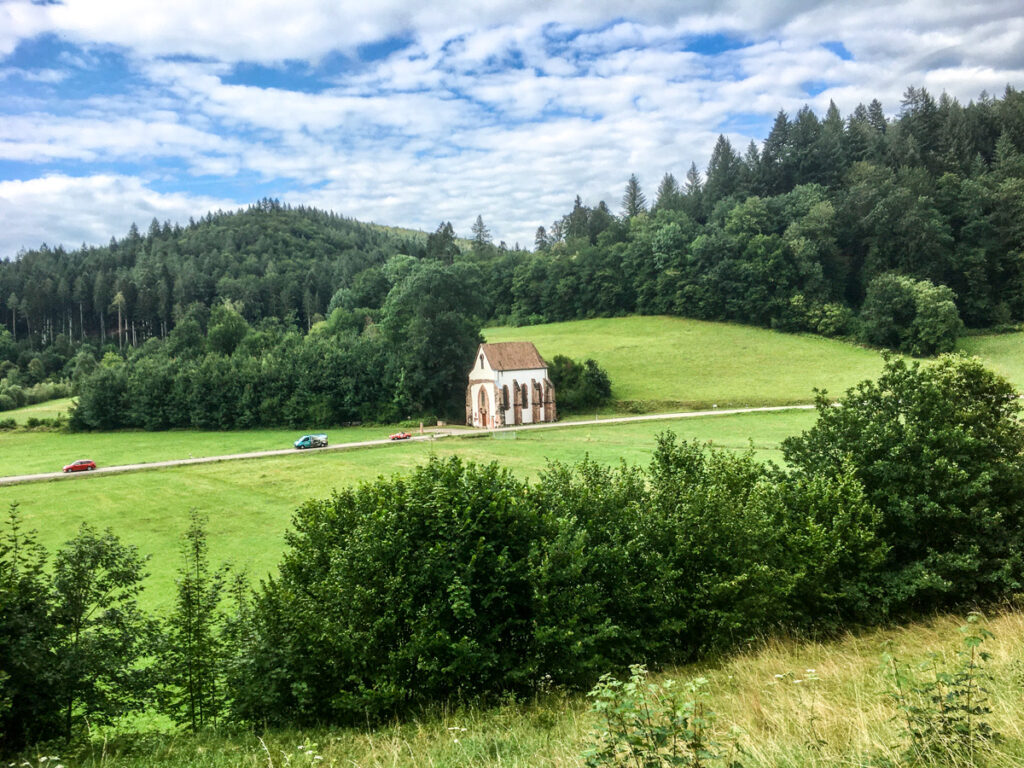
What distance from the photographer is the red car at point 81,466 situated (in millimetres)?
49719

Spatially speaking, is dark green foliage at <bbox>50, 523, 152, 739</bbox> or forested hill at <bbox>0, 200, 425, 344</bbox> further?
forested hill at <bbox>0, 200, 425, 344</bbox>

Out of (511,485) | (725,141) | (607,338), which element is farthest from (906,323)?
(511,485)

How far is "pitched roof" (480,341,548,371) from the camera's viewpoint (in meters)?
71.1

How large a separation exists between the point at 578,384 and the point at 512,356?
8.09 metres

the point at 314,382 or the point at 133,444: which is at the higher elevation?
the point at 314,382

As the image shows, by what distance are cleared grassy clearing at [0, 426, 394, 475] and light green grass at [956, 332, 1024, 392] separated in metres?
67.8

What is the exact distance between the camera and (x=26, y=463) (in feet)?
178

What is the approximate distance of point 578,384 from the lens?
7394cm

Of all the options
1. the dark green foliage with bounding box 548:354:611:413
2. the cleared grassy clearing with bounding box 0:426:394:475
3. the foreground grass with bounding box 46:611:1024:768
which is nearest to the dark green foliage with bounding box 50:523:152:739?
the foreground grass with bounding box 46:611:1024:768

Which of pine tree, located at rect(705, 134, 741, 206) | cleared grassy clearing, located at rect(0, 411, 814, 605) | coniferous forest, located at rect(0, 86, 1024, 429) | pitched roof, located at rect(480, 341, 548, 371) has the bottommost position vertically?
cleared grassy clearing, located at rect(0, 411, 814, 605)

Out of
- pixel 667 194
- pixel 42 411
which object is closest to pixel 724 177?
pixel 667 194

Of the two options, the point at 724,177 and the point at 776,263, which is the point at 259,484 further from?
the point at 724,177

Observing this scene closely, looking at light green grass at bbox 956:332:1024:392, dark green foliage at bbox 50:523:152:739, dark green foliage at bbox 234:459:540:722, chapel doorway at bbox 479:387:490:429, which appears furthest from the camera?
light green grass at bbox 956:332:1024:392

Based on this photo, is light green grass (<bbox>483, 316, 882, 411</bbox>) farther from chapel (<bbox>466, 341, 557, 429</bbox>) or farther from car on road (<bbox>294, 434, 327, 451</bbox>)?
car on road (<bbox>294, 434, 327, 451</bbox>)
